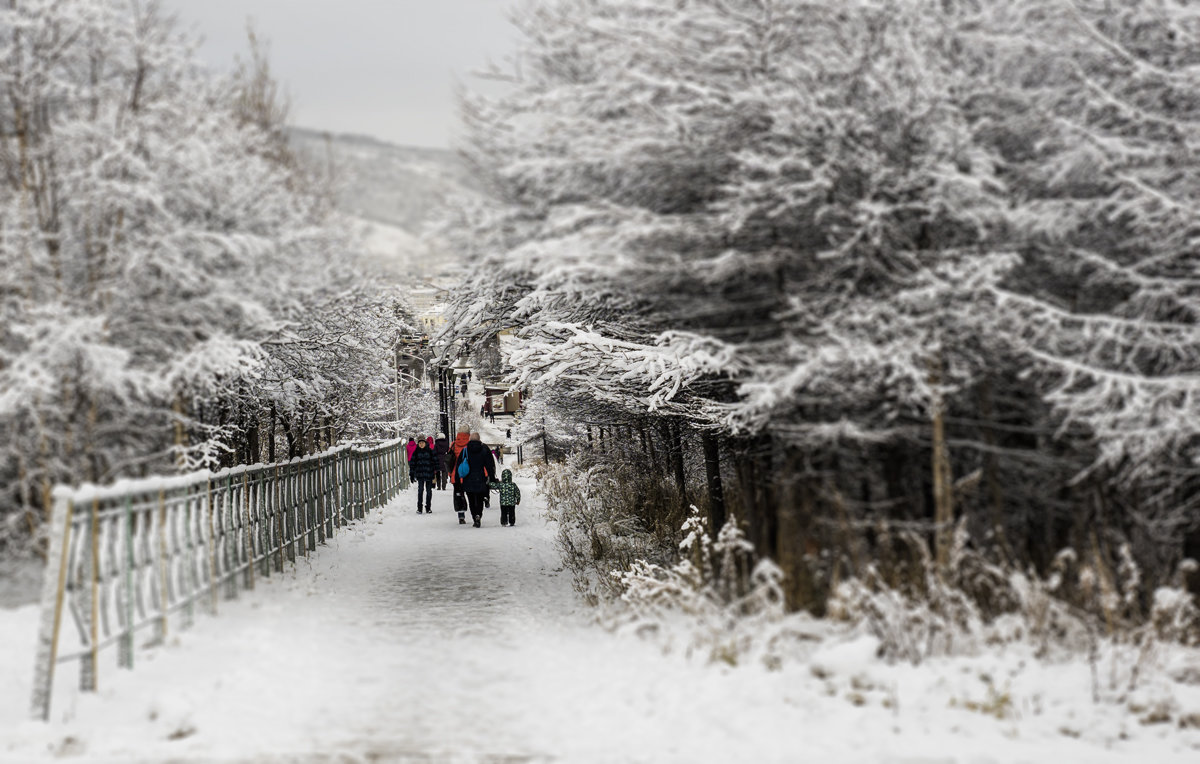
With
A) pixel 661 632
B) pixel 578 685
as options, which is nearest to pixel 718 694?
pixel 578 685

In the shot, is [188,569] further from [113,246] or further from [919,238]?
[919,238]

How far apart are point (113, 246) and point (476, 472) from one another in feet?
37.9

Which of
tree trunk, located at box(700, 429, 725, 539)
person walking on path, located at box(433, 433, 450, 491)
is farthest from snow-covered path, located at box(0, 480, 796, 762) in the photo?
person walking on path, located at box(433, 433, 450, 491)

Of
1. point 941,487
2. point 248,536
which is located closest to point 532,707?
point 941,487

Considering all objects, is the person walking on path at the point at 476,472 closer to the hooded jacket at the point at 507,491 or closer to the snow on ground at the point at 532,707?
the hooded jacket at the point at 507,491

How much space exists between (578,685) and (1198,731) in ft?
12.3

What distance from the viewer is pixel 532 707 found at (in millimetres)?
6516

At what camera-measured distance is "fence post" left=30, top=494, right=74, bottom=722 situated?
5961 millimetres

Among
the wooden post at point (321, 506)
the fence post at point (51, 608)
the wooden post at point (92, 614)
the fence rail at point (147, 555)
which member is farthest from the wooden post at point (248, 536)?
the wooden post at point (321, 506)

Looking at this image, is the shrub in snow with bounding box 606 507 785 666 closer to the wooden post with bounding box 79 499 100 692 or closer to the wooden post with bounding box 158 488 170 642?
the wooden post with bounding box 158 488 170 642

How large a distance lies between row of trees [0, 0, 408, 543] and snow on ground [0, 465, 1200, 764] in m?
1.40

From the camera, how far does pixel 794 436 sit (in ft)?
26.1

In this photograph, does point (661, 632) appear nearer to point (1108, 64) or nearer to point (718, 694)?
point (718, 694)

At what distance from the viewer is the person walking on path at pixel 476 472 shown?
715 inches
